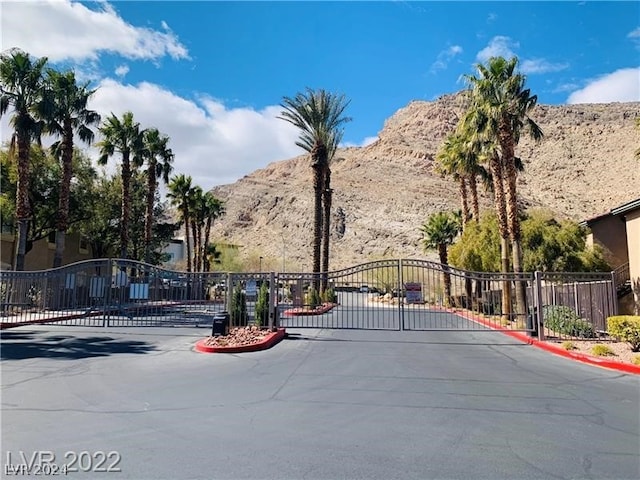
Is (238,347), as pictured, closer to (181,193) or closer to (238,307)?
(238,307)

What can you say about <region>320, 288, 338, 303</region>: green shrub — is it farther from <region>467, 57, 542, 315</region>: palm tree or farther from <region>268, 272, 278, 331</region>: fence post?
<region>268, 272, 278, 331</region>: fence post

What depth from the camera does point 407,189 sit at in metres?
116

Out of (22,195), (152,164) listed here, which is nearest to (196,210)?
(152,164)

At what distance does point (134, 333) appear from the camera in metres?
16.1

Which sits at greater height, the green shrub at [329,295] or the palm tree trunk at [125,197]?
the palm tree trunk at [125,197]

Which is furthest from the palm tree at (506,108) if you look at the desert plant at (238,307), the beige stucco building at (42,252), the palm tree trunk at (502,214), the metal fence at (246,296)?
the beige stucco building at (42,252)

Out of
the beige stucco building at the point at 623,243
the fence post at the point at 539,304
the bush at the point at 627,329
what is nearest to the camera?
the bush at the point at 627,329

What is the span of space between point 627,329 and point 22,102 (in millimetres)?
26233

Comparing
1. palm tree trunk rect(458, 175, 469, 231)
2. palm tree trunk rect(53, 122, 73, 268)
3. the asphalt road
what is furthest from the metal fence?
palm tree trunk rect(458, 175, 469, 231)

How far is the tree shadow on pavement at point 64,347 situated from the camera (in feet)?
38.7

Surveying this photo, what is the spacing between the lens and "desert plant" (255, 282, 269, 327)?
1546 centimetres

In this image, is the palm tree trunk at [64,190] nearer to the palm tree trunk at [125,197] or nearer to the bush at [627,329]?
the palm tree trunk at [125,197]

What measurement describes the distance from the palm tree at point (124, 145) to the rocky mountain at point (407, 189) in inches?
2404

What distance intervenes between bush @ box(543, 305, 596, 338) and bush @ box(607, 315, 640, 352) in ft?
5.26
